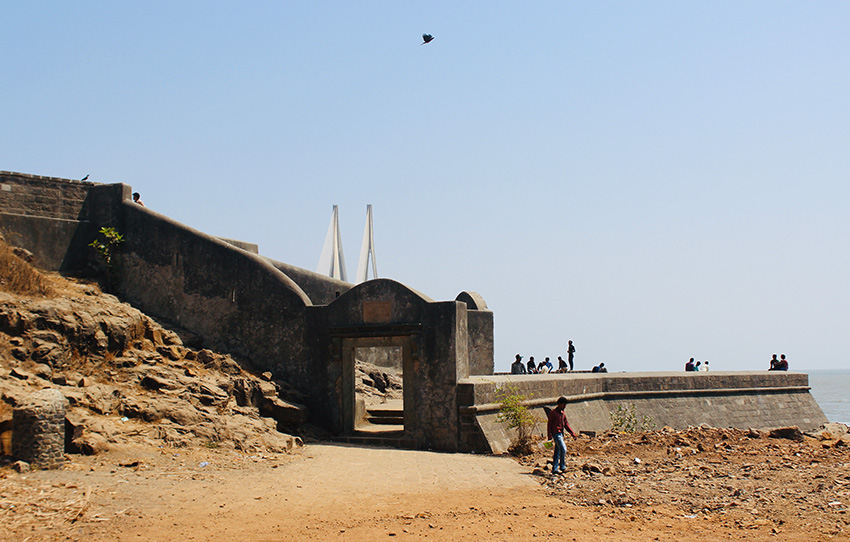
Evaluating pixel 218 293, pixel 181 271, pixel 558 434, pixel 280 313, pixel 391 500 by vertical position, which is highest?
pixel 181 271

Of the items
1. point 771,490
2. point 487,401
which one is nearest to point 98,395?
point 487,401

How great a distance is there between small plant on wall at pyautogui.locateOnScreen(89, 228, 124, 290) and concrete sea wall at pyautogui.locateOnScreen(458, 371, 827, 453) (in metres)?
7.05

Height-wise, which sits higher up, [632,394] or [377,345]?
[377,345]

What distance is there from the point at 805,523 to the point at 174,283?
11.1 m

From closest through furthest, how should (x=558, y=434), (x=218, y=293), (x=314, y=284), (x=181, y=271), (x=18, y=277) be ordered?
(x=558, y=434)
(x=18, y=277)
(x=218, y=293)
(x=181, y=271)
(x=314, y=284)

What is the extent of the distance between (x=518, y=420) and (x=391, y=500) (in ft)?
14.8

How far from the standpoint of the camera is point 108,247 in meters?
14.7

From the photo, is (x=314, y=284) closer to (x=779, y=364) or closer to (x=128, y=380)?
(x=128, y=380)

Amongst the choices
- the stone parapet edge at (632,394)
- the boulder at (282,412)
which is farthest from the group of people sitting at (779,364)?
the boulder at (282,412)

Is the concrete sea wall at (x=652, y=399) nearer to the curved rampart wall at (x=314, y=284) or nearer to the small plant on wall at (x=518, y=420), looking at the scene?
the small plant on wall at (x=518, y=420)

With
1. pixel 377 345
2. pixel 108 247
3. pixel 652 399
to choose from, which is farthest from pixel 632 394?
pixel 108 247

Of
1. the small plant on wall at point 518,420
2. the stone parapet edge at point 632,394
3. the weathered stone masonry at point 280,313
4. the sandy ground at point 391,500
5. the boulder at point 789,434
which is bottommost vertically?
the sandy ground at point 391,500

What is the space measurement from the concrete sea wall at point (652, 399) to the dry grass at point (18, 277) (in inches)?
278

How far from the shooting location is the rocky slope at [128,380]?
10.5 m
